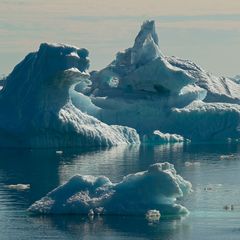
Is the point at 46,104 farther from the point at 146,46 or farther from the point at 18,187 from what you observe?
the point at 18,187

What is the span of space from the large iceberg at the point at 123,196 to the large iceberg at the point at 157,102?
37.4 m

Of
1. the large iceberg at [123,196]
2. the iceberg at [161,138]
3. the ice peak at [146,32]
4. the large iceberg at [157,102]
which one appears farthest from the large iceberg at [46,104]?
the large iceberg at [123,196]

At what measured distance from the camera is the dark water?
41.0 m

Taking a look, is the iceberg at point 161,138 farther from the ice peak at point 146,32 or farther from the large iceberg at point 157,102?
the ice peak at point 146,32

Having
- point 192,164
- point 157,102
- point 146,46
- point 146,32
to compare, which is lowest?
point 192,164

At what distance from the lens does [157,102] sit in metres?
82.8

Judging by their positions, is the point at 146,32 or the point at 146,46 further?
the point at 146,32

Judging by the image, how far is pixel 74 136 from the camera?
7506cm

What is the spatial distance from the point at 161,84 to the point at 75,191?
3812cm

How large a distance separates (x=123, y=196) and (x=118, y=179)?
45.1ft

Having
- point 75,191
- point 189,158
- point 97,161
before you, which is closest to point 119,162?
point 97,161

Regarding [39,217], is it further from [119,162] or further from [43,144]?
[43,144]

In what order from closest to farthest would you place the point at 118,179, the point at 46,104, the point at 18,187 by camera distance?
the point at 18,187, the point at 118,179, the point at 46,104

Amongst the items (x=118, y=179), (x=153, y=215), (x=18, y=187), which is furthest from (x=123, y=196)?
(x=118, y=179)
